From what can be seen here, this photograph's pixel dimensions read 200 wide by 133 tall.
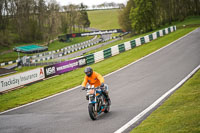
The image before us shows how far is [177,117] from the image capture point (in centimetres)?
830

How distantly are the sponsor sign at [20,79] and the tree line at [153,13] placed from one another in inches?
1878

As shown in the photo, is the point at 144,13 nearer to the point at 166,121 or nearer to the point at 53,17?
the point at 53,17

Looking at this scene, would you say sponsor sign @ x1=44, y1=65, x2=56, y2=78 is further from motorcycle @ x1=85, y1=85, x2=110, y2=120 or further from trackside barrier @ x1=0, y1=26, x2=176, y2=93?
motorcycle @ x1=85, y1=85, x2=110, y2=120

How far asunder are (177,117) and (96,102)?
10.0 ft

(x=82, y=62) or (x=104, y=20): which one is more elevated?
(x=104, y=20)

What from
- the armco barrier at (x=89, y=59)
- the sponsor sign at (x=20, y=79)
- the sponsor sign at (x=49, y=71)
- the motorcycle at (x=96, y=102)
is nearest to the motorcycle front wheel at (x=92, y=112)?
the motorcycle at (x=96, y=102)

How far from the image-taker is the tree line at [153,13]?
68125 millimetres

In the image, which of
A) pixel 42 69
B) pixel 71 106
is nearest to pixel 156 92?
pixel 71 106

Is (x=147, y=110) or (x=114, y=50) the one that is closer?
(x=147, y=110)

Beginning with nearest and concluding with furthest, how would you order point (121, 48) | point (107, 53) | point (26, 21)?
point (107, 53) → point (121, 48) → point (26, 21)

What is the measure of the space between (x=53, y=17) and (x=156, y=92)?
275ft

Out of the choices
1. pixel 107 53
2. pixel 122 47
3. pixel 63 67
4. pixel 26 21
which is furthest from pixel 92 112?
pixel 26 21

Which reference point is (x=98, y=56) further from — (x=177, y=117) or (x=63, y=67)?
(x=177, y=117)

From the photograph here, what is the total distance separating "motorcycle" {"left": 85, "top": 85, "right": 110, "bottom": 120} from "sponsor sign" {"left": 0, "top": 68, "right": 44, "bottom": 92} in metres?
13.0
